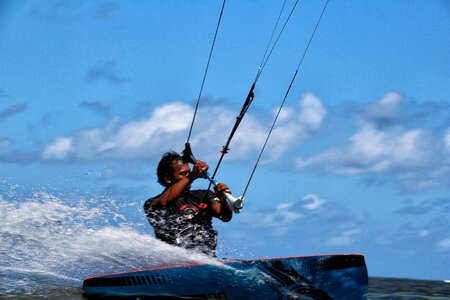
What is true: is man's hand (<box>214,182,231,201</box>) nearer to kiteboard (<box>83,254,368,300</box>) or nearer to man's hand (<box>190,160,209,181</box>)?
man's hand (<box>190,160,209,181</box>)

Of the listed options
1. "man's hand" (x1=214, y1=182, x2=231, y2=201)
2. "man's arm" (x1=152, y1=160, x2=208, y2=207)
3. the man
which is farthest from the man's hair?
"man's hand" (x1=214, y1=182, x2=231, y2=201)

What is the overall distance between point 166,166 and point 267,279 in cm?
197

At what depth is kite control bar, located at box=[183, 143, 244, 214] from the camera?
744cm

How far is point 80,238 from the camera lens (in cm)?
893

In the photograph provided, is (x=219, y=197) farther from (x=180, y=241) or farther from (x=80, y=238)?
(x=80, y=238)

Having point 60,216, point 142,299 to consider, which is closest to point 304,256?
point 142,299

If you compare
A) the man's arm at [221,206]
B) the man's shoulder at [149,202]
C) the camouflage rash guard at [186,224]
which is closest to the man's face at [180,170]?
the camouflage rash guard at [186,224]

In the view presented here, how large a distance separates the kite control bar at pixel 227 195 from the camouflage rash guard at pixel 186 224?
0.21 metres

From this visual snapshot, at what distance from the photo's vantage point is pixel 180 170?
26.2 ft

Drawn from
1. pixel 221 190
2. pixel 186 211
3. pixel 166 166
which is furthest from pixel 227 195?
pixel 166 166

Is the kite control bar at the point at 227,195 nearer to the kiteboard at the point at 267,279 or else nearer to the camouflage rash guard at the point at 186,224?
the camouflage rash guard at the point at 186,224

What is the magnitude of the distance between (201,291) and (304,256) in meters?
1.18

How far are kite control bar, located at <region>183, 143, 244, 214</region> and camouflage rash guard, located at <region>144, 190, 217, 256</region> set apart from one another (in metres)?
0.21

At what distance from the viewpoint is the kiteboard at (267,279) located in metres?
7.04
